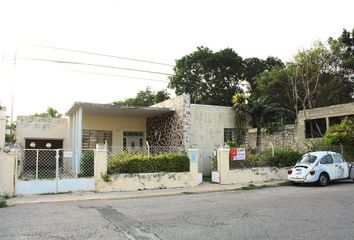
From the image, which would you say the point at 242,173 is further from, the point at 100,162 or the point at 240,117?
the point at 100,162

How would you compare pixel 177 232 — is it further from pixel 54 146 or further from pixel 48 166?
pixel 54 146

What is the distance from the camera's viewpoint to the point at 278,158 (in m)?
19.5

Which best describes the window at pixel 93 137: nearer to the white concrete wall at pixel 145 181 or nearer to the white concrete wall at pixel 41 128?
the white concrete wall at pixel 41 128

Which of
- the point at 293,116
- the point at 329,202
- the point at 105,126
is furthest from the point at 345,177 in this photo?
the point at 105,126

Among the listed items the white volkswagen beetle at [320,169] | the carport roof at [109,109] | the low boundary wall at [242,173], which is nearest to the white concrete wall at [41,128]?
the carport roof at [109,109]

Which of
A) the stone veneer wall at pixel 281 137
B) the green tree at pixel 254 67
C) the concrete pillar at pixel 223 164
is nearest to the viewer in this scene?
the concrete pillar at pixel 223 164

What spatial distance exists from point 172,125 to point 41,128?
10.4 metres

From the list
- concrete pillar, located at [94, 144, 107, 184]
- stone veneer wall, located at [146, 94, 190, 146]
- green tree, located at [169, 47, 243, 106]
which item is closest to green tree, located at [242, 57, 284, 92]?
green tree, located at [169, 47, 243, 106]

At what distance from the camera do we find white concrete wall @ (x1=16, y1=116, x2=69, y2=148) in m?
24.6

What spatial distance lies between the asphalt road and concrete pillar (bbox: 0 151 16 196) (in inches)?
104

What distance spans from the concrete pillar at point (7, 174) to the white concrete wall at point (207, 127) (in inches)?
441

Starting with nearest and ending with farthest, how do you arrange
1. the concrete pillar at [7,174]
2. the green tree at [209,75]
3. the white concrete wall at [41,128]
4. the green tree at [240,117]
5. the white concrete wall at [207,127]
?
the concrete pillar at [7,174]
the white concrete wall at [207,127]
the green tree at [240,117]
the white concrete wall at [41,128]
the green tree at [209,75]

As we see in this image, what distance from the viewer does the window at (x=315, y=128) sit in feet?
91.6

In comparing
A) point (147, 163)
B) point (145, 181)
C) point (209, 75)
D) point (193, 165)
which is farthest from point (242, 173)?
point (209, 75)
